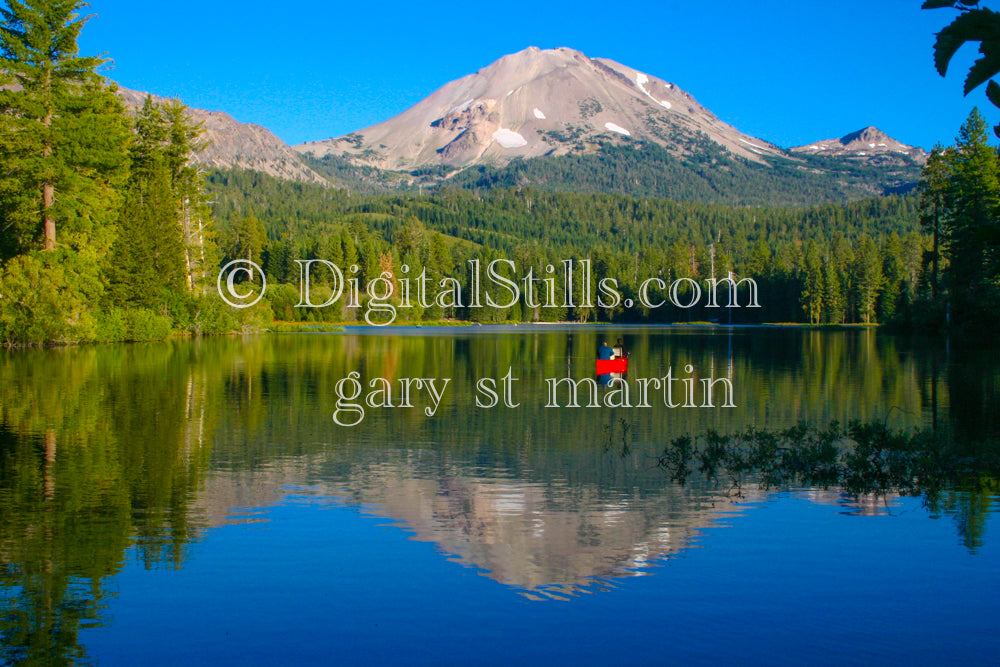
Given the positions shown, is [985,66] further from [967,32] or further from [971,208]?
[971,208]

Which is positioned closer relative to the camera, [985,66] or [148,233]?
[985,66]

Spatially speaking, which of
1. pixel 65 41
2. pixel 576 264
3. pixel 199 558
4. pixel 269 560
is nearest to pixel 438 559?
pixel 269 560

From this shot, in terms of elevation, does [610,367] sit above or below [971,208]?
below

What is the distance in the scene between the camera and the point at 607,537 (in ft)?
32.7

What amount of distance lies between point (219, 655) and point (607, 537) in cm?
487

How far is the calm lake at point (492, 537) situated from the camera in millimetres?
7023

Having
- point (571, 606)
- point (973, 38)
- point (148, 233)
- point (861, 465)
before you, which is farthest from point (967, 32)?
point (148, 233)

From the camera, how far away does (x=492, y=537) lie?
10055 millimetres

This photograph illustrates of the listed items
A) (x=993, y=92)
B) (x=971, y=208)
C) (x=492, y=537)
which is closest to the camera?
(x=993, y=92)

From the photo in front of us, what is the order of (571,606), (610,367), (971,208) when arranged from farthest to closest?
(971,208)
(610,367)
(571,606)

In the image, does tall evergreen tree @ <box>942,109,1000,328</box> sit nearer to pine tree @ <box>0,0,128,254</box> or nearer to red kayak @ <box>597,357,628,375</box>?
red kayak @ <box>597,357,628,375</box>

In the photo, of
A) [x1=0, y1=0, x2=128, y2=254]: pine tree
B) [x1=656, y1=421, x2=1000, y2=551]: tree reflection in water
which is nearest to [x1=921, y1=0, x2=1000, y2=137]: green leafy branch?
[x1=656, y1=421, x2=1000, y2=551]: tree reflection in water

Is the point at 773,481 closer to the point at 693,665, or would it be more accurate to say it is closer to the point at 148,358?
the point at 693,665

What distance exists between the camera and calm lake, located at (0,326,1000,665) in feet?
23.0
